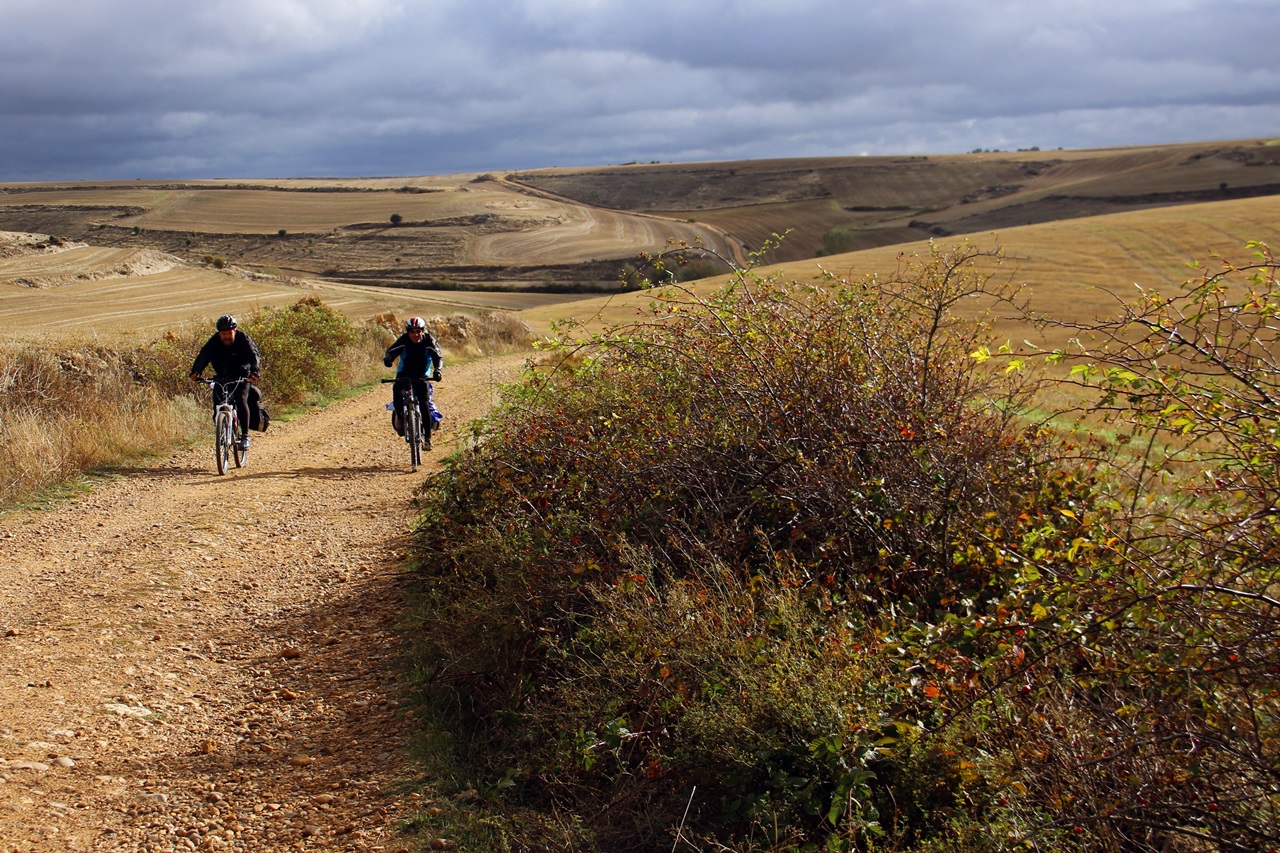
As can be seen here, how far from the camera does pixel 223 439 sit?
10.8 meters

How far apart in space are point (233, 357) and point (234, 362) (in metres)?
0.06

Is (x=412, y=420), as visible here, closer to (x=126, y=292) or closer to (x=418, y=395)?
(x=418, y=395)

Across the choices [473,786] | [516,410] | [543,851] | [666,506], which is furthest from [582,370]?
[543,851]

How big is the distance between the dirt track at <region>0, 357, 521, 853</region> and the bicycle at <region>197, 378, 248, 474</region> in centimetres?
101

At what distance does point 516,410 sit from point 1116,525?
422 centimetres

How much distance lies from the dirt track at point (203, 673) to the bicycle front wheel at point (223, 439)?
2.99 ft

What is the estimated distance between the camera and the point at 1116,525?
5.00 metres

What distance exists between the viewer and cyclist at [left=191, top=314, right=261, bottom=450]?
11148 mm

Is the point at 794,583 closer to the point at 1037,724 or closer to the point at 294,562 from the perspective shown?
the point at 1037,724

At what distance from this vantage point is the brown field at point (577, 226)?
37250 millimetres

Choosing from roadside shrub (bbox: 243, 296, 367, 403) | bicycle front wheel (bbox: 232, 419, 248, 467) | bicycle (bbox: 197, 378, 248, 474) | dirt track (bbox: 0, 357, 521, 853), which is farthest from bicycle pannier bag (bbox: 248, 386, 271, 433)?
roadside shrub (bbox: 243, 296, 367, 403)

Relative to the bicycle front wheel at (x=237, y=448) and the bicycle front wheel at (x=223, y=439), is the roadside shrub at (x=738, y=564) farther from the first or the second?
the bicycle front wheel at (x=237, y=448)

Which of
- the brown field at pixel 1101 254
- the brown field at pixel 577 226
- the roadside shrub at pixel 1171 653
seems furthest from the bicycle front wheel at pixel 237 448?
the brown field at pixel 1101 254

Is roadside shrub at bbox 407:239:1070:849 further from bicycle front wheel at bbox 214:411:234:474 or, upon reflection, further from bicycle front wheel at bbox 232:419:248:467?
bicycle front wheel at bbox 232:419:248:467
